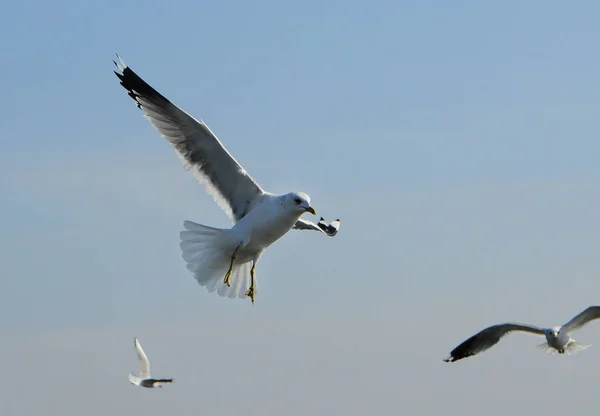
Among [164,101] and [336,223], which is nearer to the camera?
[164,101]

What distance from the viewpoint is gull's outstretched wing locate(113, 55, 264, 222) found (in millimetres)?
11289

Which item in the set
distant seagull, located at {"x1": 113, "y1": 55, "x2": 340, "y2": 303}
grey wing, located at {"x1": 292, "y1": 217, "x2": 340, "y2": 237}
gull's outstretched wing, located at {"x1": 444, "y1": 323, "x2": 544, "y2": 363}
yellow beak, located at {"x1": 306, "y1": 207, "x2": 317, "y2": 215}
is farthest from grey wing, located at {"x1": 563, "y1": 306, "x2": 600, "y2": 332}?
yellow beak, located at {"x1": 306, "y1": 207, "x2": 317, "y2": 215}

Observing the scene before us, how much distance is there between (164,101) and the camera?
444 inches

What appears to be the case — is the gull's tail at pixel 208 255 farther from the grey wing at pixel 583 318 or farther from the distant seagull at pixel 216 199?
the grey wing at pixel 583 318

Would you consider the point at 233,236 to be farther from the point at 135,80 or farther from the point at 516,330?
the point at 516,330

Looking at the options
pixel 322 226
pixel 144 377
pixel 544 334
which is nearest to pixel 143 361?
pixel 144 377

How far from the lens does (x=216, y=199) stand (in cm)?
1161

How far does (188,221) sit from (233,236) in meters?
0.51

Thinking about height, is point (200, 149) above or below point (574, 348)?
above

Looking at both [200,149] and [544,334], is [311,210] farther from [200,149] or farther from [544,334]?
[544,334]

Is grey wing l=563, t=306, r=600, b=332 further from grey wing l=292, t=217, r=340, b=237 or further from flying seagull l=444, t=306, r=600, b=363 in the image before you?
grey wing l=292, t=217, r=340, b=237

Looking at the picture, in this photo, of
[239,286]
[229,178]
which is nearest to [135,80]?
[229,178]

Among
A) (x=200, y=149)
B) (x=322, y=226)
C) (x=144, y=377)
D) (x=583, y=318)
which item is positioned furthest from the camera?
(x=144, y=377)

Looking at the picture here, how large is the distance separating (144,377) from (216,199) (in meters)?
4.41
